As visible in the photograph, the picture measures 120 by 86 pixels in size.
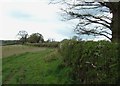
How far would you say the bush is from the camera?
12.5 meters

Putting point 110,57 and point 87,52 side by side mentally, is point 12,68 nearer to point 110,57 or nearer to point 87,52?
point 87,52

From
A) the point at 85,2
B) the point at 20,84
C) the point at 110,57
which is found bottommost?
the point at 20,84

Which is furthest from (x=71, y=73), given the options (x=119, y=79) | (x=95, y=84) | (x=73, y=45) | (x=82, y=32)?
(x=82, y=32)

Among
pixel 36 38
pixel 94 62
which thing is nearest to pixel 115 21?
pixel 94 62

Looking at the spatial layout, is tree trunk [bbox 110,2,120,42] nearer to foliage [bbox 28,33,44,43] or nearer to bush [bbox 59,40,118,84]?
bush [bbox 59,40,118,84]

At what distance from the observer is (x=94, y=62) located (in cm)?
1325

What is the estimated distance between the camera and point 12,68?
22.0m

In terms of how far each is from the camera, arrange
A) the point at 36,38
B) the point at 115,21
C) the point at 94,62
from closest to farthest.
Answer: the point at 94,62
the point at 115,21
the point at 36,38

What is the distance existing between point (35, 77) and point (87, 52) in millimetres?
4472

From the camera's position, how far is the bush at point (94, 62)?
12.5 metres

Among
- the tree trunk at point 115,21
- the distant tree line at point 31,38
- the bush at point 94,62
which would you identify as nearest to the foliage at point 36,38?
the distant tree line at point 31,38

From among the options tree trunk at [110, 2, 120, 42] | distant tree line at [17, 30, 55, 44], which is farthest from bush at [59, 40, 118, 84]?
distant tree line at [17, 30, 55, 44]

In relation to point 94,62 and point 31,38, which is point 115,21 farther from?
point 31,38

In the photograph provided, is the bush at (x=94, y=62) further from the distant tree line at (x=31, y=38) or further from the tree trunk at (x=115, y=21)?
the distant tree line at (x=31, y=38)
